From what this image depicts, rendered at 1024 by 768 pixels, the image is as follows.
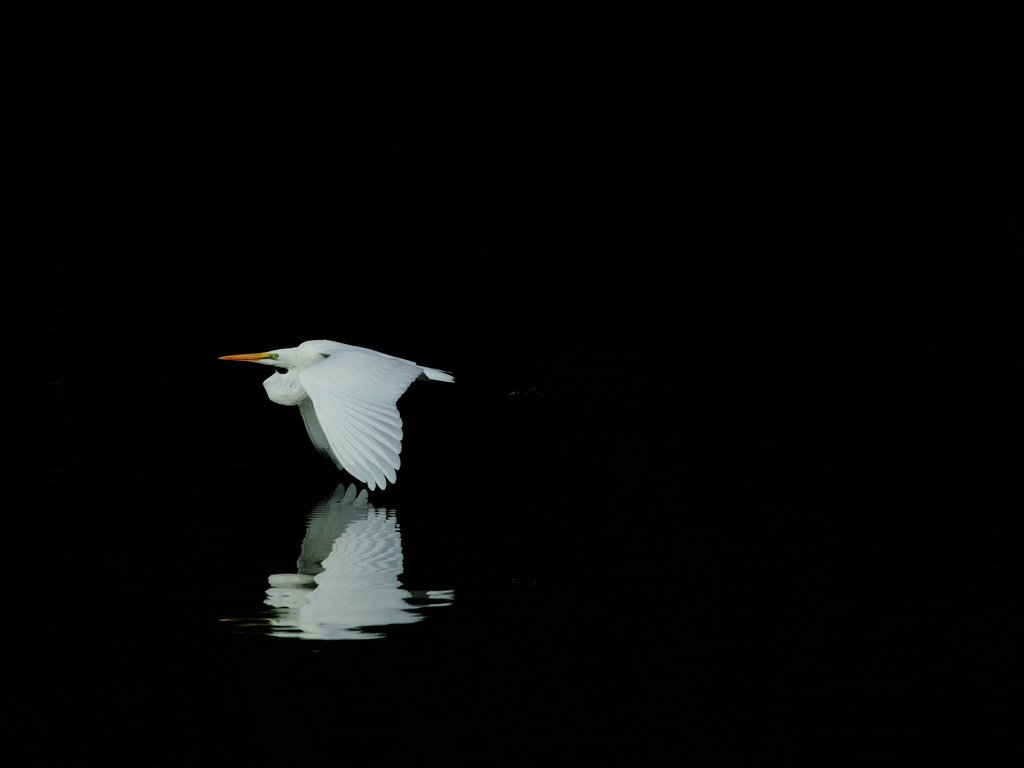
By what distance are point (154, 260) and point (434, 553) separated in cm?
1135

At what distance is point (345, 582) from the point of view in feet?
29.3

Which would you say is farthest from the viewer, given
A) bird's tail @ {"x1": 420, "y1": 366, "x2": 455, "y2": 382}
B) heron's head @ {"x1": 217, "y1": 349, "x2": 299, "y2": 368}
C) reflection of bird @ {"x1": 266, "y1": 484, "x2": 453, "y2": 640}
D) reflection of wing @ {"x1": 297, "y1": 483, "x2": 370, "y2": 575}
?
heron's head @ {"x1": 217, "y1": 349, "x2": 299, "y2": 368}

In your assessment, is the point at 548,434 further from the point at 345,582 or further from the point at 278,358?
Result: the point at 345,582

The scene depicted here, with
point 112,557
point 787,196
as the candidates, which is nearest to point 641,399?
point 112,557

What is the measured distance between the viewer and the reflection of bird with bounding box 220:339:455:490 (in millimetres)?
9375

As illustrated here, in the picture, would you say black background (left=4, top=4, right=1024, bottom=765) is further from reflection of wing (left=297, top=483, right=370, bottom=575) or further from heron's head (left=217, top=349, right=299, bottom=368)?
heron's head (left=217, top=349, right=299, bottom=368)

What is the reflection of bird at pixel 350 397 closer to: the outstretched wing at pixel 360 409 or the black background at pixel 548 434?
the outstretched wing at pixel 360 409

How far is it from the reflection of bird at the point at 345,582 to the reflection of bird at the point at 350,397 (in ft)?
1.18

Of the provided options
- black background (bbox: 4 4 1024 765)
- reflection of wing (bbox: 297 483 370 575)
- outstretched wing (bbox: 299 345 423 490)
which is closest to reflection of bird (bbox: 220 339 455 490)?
outstretched wing (bbox: 299 345 423 490)

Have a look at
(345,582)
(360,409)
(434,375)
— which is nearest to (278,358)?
(434,375)

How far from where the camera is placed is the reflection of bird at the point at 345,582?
8.20 m

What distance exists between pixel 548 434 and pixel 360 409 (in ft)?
8.78

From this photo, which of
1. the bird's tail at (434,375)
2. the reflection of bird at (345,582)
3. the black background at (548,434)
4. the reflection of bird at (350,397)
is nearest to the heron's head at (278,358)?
the reflection of bird at (350,397)

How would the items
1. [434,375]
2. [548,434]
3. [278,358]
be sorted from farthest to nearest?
[548,434] < [278,358] < [434,375]
